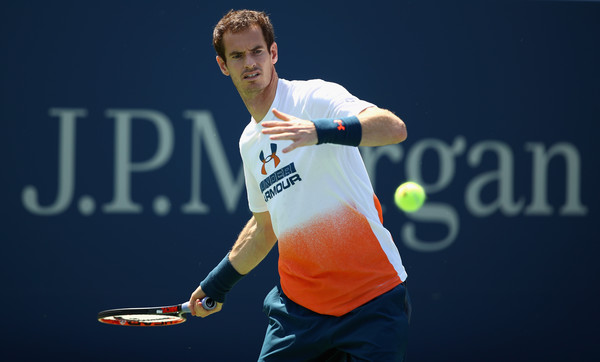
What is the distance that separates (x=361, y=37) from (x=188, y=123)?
1289mm

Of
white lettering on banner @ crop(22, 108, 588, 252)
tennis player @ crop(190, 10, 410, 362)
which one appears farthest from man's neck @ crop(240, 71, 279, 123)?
white lettering on banner @ crop(22, 108, 588, 252)

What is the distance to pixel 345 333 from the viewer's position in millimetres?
2766

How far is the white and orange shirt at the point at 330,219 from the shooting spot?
9.10 ft

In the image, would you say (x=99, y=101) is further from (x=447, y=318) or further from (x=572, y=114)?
(x=572, y=114)

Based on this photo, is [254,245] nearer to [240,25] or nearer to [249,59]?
[249,59]

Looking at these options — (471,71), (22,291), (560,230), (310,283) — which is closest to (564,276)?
(560,230)

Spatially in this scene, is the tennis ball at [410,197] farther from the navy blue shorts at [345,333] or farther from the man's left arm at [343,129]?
the man's left arm at [343,129]

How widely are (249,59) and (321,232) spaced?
671 millimetres

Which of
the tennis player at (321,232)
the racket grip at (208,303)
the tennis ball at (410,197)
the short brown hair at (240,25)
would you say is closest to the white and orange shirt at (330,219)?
the tennis player at (321,232)

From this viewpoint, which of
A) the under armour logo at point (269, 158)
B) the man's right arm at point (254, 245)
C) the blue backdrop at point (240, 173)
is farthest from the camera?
the blue backdrop at point (240, 173)

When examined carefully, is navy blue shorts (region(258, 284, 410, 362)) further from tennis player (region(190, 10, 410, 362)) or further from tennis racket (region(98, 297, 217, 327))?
tennis racket (region(98, 297, 217, 327))

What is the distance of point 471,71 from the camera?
5.54 meters

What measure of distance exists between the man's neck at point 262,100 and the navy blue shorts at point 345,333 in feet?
2.24

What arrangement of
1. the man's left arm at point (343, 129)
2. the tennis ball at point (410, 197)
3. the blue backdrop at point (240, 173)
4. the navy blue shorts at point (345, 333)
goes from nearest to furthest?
the man's left arm at point (343, 129), the navy blue shorts at point (345, 333), the tennis ball at point (410, 197), the blue backdrop at point (240, 173)
